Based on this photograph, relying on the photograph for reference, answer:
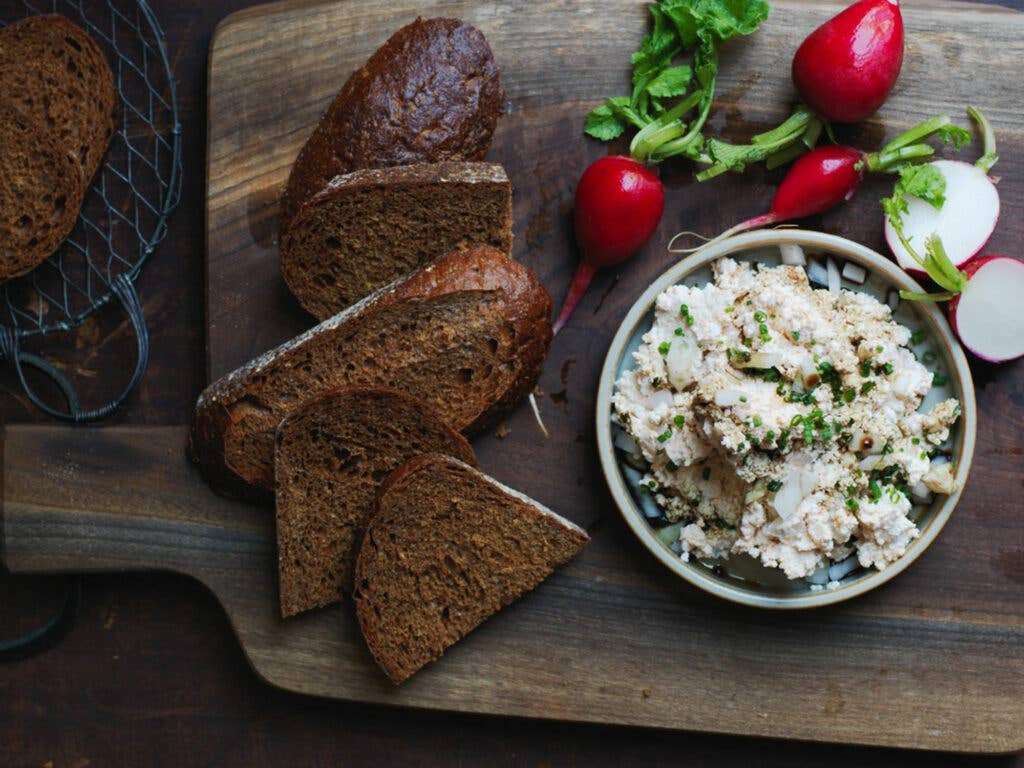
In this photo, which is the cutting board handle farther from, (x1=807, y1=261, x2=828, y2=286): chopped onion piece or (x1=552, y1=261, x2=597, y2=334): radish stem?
(x1=807, y1=261, x2=828, y2=286): chopped onion piece

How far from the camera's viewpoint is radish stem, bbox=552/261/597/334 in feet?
8.30

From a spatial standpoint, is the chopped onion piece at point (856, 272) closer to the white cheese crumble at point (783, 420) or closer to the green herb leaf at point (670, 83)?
the white cheese crumble at point (783, 420)

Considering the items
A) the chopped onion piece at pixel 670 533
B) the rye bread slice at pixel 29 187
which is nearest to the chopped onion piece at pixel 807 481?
the chopped onion piece at pixel 670 533

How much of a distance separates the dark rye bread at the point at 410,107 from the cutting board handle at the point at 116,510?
0.73 meters

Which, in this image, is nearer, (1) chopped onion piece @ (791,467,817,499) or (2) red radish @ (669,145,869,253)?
(1) chopped onion piece @ (791,467,817,499)

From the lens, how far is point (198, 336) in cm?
273

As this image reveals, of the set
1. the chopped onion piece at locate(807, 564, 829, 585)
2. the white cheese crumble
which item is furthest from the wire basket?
the chopped onion piece at locate(807, 564, 829, 585)

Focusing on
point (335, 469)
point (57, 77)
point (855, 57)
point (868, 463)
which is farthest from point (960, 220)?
point (57, 77)

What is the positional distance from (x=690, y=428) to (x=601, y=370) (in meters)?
0.37

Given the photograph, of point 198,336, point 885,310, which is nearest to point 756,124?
point 885,310

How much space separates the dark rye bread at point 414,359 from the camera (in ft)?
7.76

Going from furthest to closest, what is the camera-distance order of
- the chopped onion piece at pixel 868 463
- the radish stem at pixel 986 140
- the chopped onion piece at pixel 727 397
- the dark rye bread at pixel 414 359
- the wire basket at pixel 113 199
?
the wire basket at pixel 113 199
the radish stem at pixel 986 140
the dark rye bread at pixel 414 359
the chopped onion piece at pixel 868 463
the chopped onion piece at pixel 727 397

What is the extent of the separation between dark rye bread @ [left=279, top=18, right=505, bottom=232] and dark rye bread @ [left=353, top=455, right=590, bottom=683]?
2.40 ft

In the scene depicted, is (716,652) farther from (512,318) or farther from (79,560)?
(79,560)
